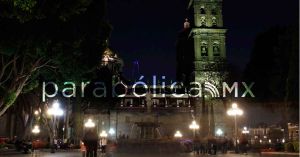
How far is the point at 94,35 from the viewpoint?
25062 millimetres

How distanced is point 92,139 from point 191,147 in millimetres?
24112

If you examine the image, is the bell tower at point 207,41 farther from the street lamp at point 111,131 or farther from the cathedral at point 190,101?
the street lamp at point 111,131

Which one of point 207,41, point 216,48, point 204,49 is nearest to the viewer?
point 207,41

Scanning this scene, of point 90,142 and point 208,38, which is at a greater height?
point 208,38

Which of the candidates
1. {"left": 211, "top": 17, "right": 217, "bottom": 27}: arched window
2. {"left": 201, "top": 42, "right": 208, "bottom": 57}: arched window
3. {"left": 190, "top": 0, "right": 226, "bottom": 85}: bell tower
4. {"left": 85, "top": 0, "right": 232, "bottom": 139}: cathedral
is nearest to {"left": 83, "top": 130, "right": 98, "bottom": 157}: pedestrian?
{"left": 85, "top": 0, "right": 232, "bottom": 139}: cathedral

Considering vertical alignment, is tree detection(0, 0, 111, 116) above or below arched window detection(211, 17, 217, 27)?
below

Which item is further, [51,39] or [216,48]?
[216,48]

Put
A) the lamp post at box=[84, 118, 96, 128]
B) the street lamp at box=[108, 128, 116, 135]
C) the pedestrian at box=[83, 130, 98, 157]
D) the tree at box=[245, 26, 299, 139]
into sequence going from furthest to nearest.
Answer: the street lamp at box=[108, 128, 116, 135] → the tree at box=[245, 26, 299, 139] → the lamp post at box=[84, 118, 96, 128] → the pedestrian at box=[83, 130, 98, 157]

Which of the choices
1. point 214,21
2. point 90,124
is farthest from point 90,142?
point 214,21

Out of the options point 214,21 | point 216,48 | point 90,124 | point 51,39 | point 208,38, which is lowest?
point 90,124

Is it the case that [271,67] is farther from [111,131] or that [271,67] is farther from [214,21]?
[111,131]

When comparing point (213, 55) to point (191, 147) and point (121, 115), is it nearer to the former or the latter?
point (121, 115)

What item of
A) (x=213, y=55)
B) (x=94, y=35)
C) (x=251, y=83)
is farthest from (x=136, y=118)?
(x=94, y=35)

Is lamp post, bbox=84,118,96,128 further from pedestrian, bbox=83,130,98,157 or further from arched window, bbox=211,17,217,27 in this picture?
arched window, bbox=211,17,217,27
